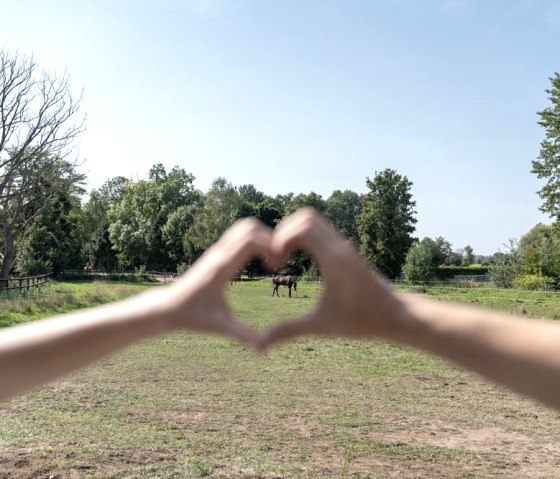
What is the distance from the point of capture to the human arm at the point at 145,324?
113 cm

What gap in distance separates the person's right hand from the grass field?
4.64m

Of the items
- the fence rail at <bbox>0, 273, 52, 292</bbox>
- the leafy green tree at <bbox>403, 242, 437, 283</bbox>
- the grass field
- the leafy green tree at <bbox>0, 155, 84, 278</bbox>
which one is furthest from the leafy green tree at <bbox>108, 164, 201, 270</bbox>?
the grass field

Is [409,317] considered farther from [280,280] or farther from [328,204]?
[328,204]

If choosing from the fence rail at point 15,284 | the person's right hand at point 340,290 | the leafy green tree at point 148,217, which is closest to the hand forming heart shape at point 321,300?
the person's right hand at point 340,290

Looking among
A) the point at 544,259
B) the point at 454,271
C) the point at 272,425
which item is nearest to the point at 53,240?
the point at 454,271

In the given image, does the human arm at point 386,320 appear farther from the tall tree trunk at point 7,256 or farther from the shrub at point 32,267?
the shrub at point 32,267

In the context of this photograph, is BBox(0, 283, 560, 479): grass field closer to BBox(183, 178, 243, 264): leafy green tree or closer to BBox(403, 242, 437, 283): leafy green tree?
BBox(403, 242, 437, 283): leafy green tree

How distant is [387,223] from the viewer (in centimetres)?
6172

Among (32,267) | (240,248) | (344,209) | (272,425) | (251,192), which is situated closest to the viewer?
(240,248)

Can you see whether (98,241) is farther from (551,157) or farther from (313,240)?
(313,240)

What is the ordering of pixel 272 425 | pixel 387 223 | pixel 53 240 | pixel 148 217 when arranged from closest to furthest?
pixel 272 425
pixel 53 240
pixel 387 223
pixel 148 217

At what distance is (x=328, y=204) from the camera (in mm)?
88312

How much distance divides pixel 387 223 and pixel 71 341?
6169cm

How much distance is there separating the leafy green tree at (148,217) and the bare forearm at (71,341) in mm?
68901
